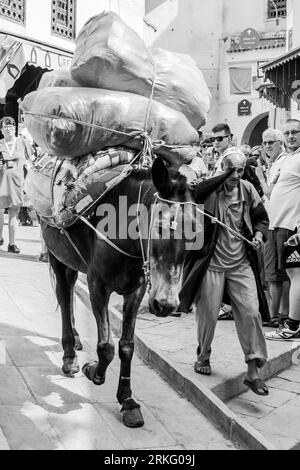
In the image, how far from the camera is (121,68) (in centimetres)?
417

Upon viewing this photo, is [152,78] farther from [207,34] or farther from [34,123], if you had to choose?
[207,34]

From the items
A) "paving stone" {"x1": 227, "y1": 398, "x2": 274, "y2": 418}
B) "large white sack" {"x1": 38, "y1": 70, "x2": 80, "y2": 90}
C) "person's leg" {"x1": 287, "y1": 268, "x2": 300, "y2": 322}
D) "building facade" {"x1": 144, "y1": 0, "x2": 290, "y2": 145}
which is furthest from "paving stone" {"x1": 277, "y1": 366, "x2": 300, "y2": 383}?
"building facade" {"x1": 144, "y1": 0, "x2": 290, "y2": 145}

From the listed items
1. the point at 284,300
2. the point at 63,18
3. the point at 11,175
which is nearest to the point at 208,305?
the point at 284,300

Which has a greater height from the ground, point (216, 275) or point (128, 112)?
point (128, 112)

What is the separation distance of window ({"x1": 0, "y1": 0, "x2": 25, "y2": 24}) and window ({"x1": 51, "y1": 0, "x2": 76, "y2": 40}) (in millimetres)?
1187

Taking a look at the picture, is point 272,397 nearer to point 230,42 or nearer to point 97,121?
point 97,121

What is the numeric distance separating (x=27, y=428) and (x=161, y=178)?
5.79ft

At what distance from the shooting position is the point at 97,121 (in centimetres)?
406

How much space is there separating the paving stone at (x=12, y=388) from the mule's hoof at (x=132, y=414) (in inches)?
28.2

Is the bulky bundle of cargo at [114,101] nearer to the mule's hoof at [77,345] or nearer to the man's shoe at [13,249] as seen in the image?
the mule's hoof at [77,345]

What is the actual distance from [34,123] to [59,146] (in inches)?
14.5

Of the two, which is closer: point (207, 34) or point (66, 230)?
point (66, 230)

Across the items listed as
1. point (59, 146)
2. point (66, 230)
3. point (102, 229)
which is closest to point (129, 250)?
point (102, 229)
